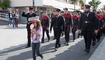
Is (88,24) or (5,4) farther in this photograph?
(5,4)

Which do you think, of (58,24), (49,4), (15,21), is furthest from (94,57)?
(49,4)

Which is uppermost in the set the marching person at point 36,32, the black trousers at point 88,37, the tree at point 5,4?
the tree at point 5,4

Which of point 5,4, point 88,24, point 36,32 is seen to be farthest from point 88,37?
point 5,4

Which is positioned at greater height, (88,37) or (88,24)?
(88,24)

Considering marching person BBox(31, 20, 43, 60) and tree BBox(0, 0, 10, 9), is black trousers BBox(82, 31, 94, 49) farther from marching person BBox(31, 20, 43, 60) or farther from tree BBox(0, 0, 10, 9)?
tree BBox(0, 0, 10, 9)

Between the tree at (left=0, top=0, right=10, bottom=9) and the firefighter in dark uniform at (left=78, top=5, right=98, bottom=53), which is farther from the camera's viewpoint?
the tree at (left=0, top=0, right=10, bottom=9)

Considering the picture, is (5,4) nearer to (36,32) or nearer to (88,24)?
(88,24)

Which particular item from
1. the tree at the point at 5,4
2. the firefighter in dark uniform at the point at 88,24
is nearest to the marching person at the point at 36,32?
the firefighter in dark uniform at the point at 88,24

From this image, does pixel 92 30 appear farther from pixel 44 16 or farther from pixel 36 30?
pixel 44 16

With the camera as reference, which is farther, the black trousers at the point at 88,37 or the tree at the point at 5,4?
the tree at the point at 5,4

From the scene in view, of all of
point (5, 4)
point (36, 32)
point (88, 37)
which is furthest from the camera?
point (5, 4)

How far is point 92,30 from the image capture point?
7555mm

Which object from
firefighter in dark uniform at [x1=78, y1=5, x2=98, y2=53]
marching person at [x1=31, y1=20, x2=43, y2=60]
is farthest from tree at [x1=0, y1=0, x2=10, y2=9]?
marching person at [x1=31, y1=20, x2=43, y2=60]

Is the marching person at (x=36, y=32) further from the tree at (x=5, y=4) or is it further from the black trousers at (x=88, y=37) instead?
the tree at (x=5, y=4)
